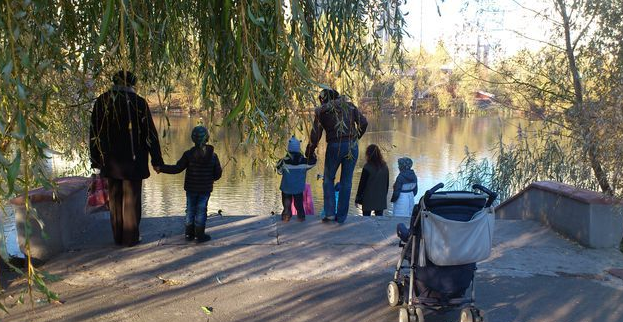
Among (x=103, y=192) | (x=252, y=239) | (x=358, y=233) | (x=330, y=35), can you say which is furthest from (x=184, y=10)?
(x=103, y=192)

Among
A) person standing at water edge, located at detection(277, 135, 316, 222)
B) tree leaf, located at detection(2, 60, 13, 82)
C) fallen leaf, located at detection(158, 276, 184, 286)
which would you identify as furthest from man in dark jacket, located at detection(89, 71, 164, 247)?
tree leaf, located at detection(2, 60, 13, 82)

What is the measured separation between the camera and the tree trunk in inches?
247

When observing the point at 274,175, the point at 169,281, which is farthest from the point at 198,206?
the point at 274,175

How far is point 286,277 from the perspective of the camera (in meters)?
5.13

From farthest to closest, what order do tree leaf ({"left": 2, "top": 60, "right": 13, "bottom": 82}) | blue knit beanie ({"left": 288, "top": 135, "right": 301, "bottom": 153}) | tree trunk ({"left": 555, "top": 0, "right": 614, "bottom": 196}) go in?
blue knit beanie ({"left": 288, "top": 135, "right": 301, "bottom": 153}), tree trunk ({"left": 555, "top": 0, "right": 614, "bottom": 196}), tree leaf ({"left": 2, "top": 60, "right": 13, "bottom": 82})

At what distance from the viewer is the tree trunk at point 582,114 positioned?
6.28 meters

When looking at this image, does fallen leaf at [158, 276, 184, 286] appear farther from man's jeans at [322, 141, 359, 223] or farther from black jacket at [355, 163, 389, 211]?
black jacket at [355, 163, 389, 211]

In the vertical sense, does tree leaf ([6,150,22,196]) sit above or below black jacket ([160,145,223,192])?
above

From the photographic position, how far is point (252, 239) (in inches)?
246

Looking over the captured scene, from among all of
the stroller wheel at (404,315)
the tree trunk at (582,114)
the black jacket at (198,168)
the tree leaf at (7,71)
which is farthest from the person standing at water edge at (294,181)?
the tree leaf at (7,71)

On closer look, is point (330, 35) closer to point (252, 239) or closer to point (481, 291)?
point (481, 291)

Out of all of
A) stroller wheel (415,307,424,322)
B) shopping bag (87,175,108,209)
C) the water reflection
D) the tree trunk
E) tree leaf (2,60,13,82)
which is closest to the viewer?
tree leaf (2,60,13,82)

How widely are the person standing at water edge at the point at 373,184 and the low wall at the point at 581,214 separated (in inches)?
86.0

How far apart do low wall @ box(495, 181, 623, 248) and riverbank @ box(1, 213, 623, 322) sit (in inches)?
7.0
